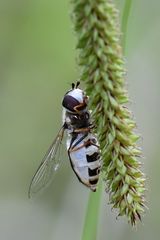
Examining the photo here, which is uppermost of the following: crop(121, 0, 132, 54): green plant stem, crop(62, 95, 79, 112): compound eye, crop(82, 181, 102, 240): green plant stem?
crop(121, 0, 132, 54): green plant stem

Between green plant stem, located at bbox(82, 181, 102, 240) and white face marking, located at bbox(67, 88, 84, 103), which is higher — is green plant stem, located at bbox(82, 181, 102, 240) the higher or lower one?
the lower one

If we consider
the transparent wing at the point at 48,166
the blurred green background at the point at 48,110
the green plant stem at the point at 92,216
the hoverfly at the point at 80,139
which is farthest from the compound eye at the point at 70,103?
the blurred green background at the point at 48,110

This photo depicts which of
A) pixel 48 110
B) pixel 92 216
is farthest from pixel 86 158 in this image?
pixel 48 110

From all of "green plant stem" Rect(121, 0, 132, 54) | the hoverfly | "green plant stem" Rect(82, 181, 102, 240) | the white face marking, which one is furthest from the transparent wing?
"green plant stem" Rect(121, 0, 132, 54)

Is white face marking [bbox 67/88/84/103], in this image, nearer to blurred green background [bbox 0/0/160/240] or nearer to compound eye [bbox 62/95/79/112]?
compound eye [bbox 62/95/79/112]

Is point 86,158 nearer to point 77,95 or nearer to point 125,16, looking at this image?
point 77,95

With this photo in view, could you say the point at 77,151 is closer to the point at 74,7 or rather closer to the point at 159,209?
the point at 74,7

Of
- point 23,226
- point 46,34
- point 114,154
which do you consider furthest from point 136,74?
point 114,154
